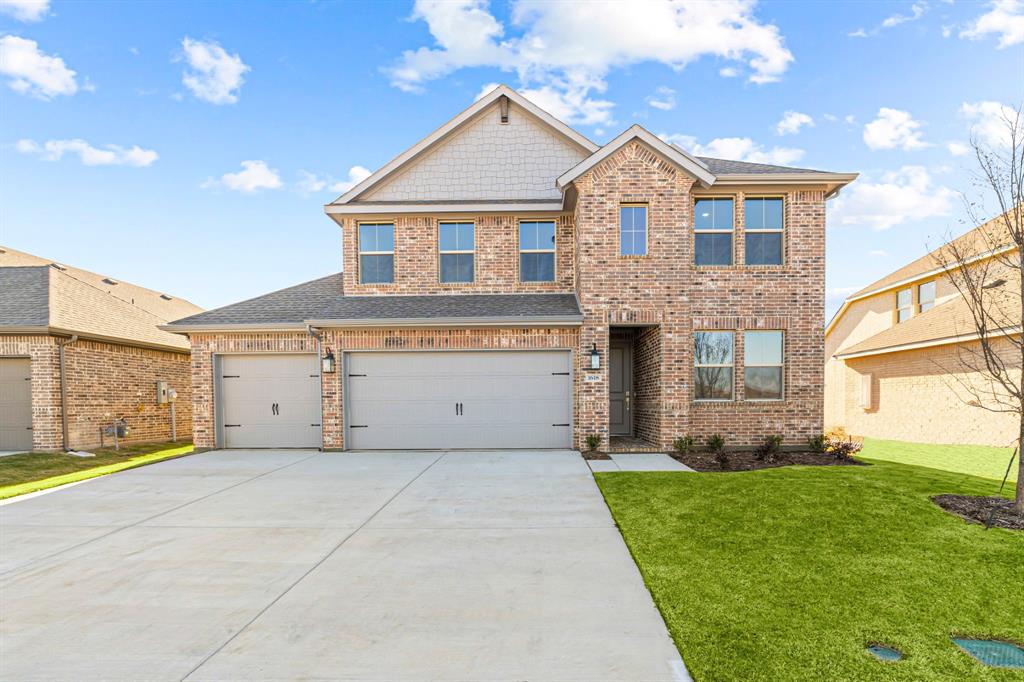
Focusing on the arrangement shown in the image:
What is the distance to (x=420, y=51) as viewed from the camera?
16.5 m

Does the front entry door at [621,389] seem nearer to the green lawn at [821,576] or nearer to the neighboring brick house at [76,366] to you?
the green lawn at [821,576]

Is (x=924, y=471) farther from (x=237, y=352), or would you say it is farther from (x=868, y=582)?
(x=237, y=352)

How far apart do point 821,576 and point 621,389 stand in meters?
8.46

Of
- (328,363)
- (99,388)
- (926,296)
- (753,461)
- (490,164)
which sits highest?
(490,164)

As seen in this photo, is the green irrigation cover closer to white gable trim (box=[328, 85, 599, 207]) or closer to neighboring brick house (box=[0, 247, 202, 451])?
white gable trim (box=[328, 85, 599, 207])

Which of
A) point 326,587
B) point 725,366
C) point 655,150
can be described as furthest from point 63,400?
point 725,366

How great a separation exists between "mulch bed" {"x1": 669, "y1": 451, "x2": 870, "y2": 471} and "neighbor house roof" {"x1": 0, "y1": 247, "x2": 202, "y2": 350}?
42.4 ft

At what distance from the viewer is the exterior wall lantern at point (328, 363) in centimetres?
1120

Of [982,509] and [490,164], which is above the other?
[490,164]

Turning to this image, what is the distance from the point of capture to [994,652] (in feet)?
10.7

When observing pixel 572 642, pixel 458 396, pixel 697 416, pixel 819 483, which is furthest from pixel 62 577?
pixel 697 416

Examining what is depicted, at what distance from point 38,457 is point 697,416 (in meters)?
15.4

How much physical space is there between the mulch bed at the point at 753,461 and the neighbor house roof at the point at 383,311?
3820 millimetres

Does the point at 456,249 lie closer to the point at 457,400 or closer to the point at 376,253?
the point at 376,253
